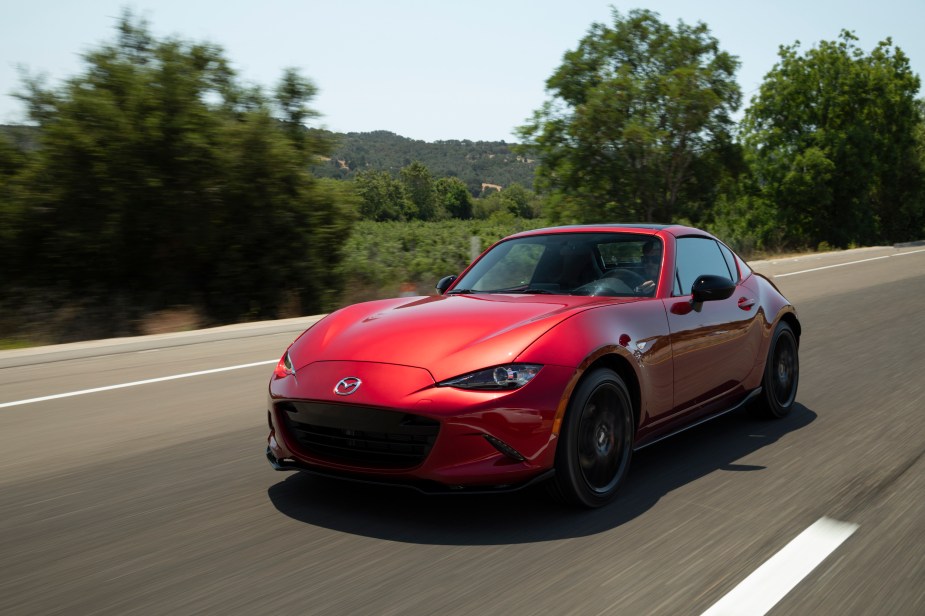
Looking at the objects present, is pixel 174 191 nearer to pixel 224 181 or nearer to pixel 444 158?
pixel 224 181

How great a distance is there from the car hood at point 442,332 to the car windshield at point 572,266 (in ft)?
0.93

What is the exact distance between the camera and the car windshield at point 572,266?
5.44 m

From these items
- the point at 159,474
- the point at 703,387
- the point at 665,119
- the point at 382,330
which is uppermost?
the point at 665,119

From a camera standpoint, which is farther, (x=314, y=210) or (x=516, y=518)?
(x=314, y=210)

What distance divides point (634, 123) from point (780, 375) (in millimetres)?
22082

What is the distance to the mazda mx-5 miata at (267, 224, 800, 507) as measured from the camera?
409 cm

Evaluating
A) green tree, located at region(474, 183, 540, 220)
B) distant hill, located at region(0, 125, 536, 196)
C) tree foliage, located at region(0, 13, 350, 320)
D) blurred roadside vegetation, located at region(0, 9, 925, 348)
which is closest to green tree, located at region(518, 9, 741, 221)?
blurred roadside vegetation, located at region(0, 9, 925, 348)

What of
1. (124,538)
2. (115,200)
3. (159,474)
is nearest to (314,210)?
(115,200)

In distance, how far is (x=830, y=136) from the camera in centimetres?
4303

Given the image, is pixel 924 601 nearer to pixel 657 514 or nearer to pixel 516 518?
pixel 657 514

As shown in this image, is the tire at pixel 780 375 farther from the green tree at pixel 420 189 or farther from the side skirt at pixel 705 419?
the green tree at pixel 420 189

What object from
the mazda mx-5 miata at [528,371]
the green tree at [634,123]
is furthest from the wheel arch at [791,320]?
the green tree at [634,123]

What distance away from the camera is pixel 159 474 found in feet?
17.3

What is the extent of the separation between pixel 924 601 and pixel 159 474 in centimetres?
393
